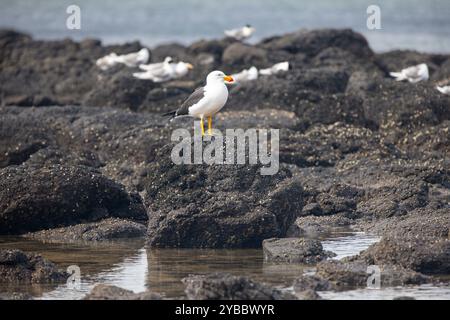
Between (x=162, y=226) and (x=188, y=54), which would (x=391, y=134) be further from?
(x=188, y=54)

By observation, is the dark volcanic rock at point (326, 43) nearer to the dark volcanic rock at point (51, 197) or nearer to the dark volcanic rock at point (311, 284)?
the dark volcanic rock at point (51, 197)

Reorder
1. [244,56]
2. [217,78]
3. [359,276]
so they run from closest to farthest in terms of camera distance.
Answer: [359,276]
[217,78]
[244,56]

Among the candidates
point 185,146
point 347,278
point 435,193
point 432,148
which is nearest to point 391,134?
point 432,148

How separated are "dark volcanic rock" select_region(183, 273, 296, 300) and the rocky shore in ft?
0.06

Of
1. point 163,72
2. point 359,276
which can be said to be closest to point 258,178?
point 359,276

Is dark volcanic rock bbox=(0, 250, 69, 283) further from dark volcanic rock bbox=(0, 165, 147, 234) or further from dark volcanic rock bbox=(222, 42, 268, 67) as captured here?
dark volcanic rock bbox=(222, 42, 268, 67)

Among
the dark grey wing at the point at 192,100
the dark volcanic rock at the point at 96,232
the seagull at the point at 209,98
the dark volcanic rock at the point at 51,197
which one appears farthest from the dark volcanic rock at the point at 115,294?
the dark grey wing at the point at 192,100

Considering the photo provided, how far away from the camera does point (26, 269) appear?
36.9ft

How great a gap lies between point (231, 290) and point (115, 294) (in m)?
1.10

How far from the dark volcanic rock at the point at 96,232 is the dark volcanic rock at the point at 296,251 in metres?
2.52

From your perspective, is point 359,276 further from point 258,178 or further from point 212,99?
point 212,99

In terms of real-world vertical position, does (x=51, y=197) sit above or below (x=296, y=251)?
above

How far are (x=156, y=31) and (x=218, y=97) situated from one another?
150 ft
